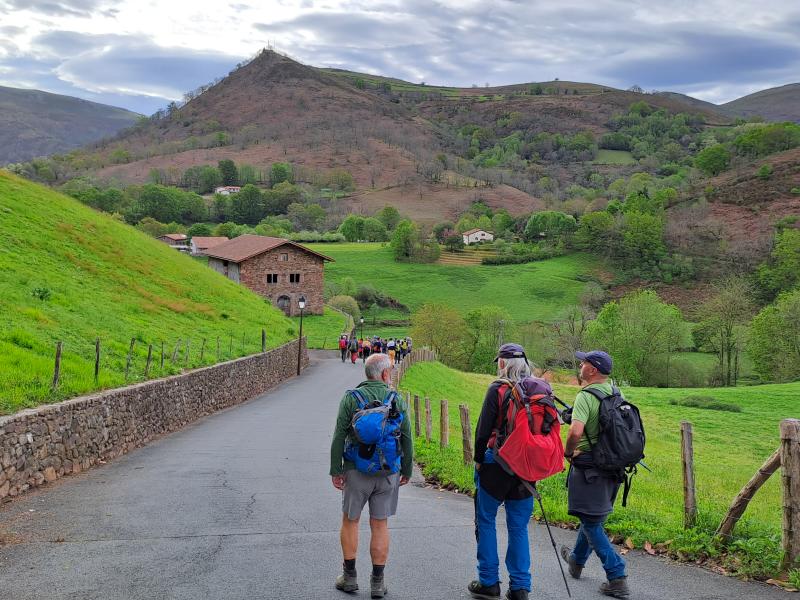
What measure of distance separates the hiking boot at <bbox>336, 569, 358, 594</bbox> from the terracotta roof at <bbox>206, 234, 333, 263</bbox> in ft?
199

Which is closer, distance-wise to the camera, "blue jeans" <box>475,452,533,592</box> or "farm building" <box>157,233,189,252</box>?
"blue jeans" <box>475,452,533,592</box>

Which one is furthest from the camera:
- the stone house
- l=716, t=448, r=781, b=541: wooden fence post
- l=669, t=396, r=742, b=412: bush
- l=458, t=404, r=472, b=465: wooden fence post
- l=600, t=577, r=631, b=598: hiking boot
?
the stone house

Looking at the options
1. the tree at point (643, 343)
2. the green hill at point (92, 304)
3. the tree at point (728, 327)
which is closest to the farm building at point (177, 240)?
the green hill at point (92, 304)

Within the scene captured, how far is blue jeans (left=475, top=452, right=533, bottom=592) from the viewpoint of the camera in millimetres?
5578

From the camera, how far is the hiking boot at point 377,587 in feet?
18.3

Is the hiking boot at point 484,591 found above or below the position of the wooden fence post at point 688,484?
below

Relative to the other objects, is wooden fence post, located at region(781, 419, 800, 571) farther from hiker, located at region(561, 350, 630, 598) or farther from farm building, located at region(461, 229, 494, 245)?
farm building, located at region(461, 229, 494, 245)

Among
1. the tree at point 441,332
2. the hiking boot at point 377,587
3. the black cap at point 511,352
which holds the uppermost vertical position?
the black cap at point 511,352

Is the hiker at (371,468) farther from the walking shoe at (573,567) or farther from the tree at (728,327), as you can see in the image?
the tree at (728,327)

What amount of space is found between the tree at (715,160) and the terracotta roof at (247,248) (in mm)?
125921

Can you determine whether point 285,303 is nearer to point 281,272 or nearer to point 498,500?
point 281,272

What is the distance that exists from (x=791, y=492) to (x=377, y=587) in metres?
3.70

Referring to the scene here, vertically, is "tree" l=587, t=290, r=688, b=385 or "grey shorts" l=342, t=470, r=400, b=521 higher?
"grey shorts" l=342, t=470, r=400, b=521

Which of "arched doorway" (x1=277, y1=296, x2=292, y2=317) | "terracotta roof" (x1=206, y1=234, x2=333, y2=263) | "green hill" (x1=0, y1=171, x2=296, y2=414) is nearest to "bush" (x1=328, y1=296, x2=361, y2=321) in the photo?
"terracotta roof" (x1=206, y1=234, x2=333, y2=263)
